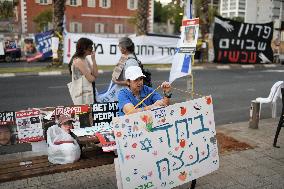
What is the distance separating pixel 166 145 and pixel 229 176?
5.19 ft

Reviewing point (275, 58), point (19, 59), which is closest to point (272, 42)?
point (275, 58)

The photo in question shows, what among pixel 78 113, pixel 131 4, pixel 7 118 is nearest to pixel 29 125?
pixel 7 118

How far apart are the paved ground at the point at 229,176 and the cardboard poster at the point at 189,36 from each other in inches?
76.7

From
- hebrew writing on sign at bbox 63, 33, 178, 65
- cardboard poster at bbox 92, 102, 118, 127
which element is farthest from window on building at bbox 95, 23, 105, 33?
cardboard poster at bbox 92, 102, 118, 127

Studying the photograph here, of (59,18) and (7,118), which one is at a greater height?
(59,18)

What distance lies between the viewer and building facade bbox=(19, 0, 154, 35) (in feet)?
155

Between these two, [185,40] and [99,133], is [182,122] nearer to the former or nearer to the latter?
[99,133]

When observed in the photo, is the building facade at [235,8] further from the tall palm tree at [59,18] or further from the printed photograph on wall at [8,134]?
the printed photograph on wall at [8,134]

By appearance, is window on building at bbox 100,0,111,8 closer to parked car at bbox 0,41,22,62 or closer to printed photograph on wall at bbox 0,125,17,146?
parked car at bbox 0,41,22,62

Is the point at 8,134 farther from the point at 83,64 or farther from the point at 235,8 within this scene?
the point at 235,8

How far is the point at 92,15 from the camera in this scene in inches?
1989

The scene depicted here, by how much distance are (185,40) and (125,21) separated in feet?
156

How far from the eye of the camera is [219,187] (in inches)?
174

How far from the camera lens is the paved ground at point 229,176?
4.46 metres
